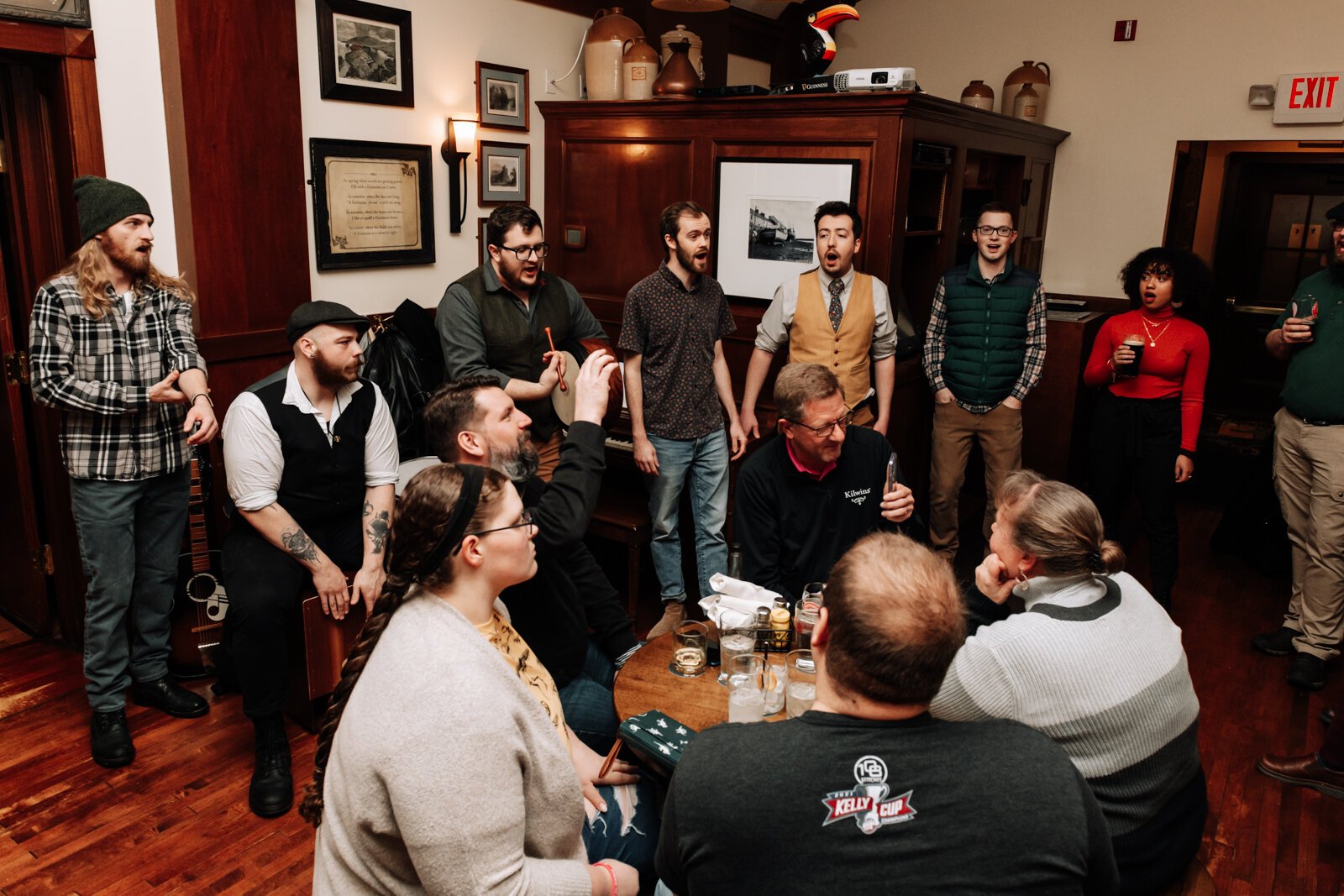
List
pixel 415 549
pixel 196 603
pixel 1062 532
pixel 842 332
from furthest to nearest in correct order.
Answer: pixel 842 332 → pixel 196 603 → pixel 1062 532 → pixel 415 549

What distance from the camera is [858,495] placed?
2.82m

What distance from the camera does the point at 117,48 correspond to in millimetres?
3330

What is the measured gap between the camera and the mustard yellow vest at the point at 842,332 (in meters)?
4.04

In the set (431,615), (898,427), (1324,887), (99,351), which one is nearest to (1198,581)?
(898,427)

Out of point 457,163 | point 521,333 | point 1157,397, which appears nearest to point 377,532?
point 521,333

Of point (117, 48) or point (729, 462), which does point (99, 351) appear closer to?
point (117, 48)

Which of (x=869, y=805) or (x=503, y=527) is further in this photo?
(x=503, y=527)

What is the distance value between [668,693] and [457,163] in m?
3.25

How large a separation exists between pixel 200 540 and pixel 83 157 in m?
1.37

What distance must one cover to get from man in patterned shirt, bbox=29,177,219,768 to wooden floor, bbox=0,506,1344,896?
0.61ft

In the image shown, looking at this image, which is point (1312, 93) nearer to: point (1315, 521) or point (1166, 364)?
point (1166, 364)

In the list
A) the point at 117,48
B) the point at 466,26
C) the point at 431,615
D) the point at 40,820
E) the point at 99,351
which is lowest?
the point at 40,820

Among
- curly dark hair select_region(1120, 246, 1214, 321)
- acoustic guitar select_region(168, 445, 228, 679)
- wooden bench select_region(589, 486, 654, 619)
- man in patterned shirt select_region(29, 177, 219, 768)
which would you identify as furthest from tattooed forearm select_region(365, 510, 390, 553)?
curly dark hair select_region(1120, 246, 1214, 321)

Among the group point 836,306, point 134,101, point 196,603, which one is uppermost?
point 134,101
